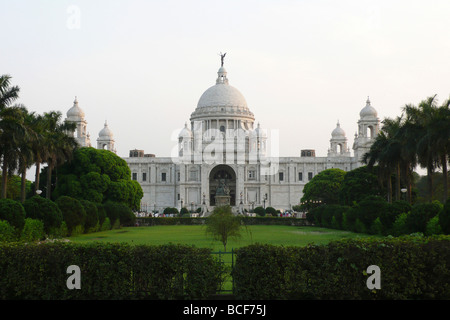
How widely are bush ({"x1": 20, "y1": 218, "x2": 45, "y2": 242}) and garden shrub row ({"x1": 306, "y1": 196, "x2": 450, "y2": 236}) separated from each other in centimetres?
1942

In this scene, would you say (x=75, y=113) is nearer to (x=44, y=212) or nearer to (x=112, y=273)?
(x=44, y=212)

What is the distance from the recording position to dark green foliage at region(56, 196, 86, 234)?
3466 cm

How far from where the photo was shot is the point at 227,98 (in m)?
109

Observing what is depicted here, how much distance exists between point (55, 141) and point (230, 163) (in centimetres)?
5428

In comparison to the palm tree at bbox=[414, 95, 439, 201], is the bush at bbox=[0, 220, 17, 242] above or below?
below

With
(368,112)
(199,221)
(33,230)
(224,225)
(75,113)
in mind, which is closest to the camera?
(224,225)

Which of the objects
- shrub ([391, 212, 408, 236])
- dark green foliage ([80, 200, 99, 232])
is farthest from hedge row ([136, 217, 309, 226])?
shrub ([391, 212, 408, 236])

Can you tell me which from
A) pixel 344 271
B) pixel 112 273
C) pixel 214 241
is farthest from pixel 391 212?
pixel 112 273

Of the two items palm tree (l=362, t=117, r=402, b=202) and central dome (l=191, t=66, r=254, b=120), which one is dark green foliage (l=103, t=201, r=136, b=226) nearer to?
palm tree (l=362, t=117, r=402, b=202)

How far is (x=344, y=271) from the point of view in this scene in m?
13.2

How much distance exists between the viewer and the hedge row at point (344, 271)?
518 inches

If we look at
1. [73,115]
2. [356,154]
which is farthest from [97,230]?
[356,154]

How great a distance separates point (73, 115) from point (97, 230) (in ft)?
182
